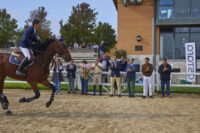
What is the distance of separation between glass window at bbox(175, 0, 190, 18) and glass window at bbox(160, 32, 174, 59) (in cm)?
232

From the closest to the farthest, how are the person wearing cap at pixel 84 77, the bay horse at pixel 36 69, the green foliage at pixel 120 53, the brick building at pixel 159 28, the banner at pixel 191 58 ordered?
the bay horse at pixel 36 69 → the person wearing cap at pixel 84 77 → the banner at pixel 191 58 → the brick building at pixel 159 28 → the green foliage at pixel 120 53

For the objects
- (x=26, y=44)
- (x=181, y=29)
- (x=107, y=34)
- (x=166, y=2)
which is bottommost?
(x=26, y=44)

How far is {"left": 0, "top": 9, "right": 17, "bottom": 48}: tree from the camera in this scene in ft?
132

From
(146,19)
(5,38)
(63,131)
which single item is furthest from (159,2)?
(5,38)

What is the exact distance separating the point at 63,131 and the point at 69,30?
3547 cm

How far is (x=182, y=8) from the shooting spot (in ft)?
81.6

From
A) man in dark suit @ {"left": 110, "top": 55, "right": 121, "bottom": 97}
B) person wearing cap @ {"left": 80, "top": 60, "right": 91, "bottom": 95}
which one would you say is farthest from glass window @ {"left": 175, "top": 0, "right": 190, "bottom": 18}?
person wearing cap @ {"left": 80, "top": 60, "right": 91, "bottom": 95}

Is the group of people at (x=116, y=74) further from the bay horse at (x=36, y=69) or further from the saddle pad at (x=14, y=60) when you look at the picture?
the saddle pad at (x=14, y=60)

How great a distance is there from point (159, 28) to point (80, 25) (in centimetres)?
1757

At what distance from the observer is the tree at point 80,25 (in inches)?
1484

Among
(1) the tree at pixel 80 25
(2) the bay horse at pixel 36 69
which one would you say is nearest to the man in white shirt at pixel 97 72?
(2) the bay horse at pixel 36 69

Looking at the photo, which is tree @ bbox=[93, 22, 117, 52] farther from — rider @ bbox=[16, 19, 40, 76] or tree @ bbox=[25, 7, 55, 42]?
rider @ bbox=[16, 19, 40, 76]

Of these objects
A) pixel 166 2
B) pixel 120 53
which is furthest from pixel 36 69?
pixel 166 2

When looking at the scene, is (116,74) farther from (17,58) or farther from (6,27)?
(6,27)
